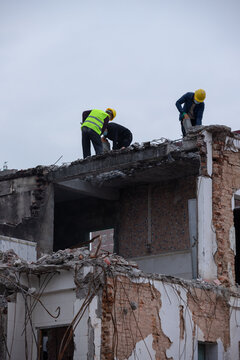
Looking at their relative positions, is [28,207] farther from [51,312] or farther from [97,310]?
[97,310]

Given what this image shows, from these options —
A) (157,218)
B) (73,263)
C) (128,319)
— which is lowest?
(128,319)

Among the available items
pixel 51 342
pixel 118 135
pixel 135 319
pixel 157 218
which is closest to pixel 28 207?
pixel 118 135

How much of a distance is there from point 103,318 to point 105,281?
644mm

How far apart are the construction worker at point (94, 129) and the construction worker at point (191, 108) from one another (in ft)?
6.39

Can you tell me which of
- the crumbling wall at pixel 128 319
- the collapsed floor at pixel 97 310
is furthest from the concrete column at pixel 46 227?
the crumbling wall at pixel 128 319

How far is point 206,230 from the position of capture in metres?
16.4

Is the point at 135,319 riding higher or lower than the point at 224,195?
lower

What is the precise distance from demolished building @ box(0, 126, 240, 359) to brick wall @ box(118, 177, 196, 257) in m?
0.03

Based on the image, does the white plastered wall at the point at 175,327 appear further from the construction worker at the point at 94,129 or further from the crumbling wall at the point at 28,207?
the construction worker at the point at 94,129

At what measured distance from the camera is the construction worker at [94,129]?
19.3 metres

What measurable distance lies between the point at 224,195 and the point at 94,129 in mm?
4187

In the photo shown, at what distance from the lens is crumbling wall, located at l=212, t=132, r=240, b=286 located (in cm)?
1644

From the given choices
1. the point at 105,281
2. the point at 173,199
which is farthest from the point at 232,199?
the point at 105,281

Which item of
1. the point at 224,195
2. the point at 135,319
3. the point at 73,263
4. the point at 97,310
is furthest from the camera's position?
the point at 224,195
